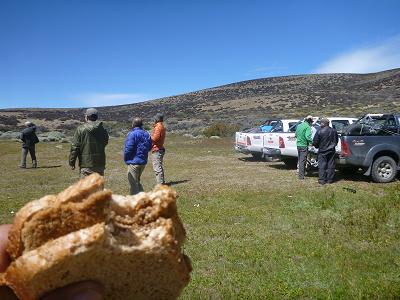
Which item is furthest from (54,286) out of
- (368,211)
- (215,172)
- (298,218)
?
(215,172)

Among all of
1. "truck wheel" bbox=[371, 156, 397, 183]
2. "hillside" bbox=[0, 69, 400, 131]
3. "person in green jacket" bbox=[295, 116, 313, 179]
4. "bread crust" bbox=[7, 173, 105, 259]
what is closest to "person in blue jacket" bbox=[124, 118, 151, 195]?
"person in green jacket" bbox=[295, 116, 313, 179]

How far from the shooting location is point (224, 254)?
283 inches

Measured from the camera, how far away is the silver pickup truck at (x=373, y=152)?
13.6 meters

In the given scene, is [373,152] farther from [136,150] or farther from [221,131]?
[221,131]

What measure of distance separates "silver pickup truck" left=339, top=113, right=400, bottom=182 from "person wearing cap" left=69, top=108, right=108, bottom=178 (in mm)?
7652

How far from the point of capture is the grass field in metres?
5.86

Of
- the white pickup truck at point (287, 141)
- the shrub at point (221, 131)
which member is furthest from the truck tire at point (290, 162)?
the shrub at point (221, 131)

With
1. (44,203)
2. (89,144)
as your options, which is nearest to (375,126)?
(89,144)

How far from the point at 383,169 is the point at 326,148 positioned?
6.24 feet

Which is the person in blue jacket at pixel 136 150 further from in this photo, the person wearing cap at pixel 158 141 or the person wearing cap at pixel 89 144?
the person wearing cap at pixel 158 141

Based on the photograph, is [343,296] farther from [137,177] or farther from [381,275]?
[137,177]

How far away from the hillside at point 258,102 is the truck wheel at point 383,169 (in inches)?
1592

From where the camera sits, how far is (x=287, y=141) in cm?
1777

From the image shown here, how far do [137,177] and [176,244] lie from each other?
9.01 m
